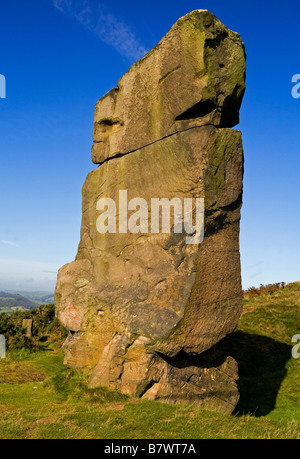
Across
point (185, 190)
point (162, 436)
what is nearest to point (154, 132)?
point (185, 190)

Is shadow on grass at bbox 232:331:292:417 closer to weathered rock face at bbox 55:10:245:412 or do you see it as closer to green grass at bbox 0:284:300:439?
green grass at bbox 0:284:300:439

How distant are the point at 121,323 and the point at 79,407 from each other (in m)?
1.98

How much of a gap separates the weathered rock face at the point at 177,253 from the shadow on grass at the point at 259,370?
258 centimetres

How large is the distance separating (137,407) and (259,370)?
7.45 metres

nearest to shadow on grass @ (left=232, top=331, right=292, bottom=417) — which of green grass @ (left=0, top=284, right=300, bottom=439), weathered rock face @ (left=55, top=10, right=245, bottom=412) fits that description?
green grass @ (left=0, top=284, right=300, bottom=439)

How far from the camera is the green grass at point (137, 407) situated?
678 centimetres

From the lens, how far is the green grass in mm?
6781

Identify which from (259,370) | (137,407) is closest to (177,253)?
(137,407)

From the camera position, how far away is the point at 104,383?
358 inches

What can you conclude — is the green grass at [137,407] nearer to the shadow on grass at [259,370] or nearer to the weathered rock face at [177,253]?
the shadow on grass at [259,370]

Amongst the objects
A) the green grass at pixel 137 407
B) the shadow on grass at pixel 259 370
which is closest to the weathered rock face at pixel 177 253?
the green grass at pixel 137 407

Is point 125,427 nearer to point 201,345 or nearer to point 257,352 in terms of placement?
point 201,345

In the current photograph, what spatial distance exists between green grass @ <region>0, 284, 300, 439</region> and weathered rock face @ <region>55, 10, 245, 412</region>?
→ 0.62 meters

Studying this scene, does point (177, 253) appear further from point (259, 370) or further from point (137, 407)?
point (259, 370)
